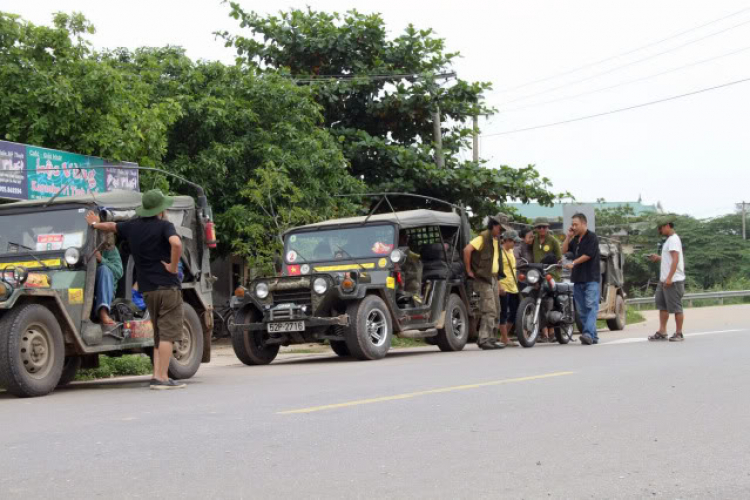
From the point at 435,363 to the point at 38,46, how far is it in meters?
9.58

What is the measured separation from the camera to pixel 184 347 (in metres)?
11.3

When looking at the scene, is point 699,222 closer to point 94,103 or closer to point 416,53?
point 416,53

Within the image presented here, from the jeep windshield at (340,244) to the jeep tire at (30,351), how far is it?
5.64 m

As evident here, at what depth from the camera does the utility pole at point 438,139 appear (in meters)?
27.9

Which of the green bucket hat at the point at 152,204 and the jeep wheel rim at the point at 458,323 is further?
the jeep wheel rim at the point at 458,323

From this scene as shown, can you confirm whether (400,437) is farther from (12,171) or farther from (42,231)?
(12,171)

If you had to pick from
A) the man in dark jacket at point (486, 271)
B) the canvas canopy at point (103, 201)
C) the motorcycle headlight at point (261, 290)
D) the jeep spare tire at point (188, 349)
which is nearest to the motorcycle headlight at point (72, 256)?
the canvas canopy at point (103, 201)

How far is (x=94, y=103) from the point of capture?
1734 centimetres

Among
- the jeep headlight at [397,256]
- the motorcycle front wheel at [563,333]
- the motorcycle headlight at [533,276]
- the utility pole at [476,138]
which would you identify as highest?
the utility pole at [476,138]

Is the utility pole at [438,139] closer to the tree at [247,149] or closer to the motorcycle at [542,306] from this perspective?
the tree at [247,149]

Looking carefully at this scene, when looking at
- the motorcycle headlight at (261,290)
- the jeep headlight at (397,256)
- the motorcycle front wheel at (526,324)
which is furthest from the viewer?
the motorcycle front wheel at (526,324)

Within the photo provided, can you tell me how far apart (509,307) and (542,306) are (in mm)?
646

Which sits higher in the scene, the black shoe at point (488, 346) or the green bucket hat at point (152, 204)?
the green bucket hat at point (152, 204)

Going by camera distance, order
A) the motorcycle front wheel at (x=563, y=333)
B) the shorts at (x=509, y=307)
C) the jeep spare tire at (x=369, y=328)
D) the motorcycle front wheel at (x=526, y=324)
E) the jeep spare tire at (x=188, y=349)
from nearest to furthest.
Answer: the jeep spare tire at (x=188, y=349)
the jeep spare tire at (x=369, y=328)
the motorcycle front wheel at (x=526, y=324)
the motorcycle front wheel at (x=563, y=333)
the shorts at (x=509, y=307)
